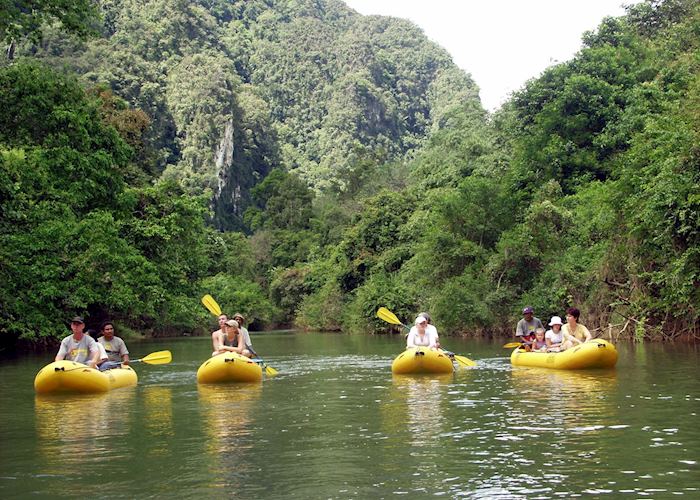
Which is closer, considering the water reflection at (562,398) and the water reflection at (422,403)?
the water reflection at (422,403)

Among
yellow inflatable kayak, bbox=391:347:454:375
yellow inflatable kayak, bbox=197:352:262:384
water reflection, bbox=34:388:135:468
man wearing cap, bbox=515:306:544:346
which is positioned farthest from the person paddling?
man wearing cap, bbox=515:306:544:346

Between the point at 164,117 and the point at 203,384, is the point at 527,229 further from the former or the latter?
the point at 164,117

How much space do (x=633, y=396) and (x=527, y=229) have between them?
60.1 feet

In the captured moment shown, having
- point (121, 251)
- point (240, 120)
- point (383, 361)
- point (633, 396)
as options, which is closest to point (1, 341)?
point (121, 251)

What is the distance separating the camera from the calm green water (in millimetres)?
6289

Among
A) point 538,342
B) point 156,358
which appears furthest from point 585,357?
point 156,358

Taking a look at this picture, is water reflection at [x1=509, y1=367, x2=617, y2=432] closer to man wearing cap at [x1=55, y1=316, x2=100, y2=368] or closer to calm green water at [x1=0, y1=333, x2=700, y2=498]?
calm green water at [x1=0, y1=333, x2=700, y2=498]

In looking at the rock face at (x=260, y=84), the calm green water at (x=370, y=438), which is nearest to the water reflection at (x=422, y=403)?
the calm green water at (x=370, y=438)

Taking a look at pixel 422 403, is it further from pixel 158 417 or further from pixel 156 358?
pixel 156 358

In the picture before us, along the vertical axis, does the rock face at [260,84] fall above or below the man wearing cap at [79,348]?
above

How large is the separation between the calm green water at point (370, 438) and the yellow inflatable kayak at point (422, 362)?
1.20 ft

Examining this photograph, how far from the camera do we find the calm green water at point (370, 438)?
6.29 metres

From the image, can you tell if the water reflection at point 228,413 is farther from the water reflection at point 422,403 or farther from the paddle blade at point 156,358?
the paddle blade at point 156,358

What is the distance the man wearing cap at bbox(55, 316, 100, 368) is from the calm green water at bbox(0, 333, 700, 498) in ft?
2.70
